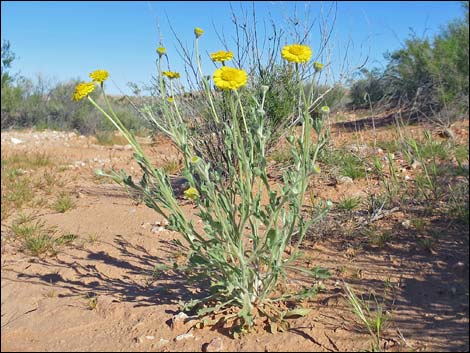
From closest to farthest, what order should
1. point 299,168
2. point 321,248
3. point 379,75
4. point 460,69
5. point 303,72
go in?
point 299,168 < point 321,248 < point 303,72 < point 460,69 < point 379,75

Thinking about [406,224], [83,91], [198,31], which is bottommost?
[406,224]

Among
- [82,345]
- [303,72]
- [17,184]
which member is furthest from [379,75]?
[82,345]

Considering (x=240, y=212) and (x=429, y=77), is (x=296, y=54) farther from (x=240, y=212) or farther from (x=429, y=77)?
(x=429, y=77)

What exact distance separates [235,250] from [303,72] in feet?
7.92

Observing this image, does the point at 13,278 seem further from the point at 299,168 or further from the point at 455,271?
the point at 455,271

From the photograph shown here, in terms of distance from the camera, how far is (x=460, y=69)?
21.8ft

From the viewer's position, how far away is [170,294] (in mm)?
2797

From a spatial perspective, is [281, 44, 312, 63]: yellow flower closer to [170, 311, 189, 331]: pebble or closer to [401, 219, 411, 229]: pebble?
[170, 311, 189, 331]: pebble

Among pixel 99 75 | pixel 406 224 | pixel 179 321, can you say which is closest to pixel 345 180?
pixel 406 224

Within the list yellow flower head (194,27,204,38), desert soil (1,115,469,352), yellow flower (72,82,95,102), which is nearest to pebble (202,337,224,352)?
desert soil (1,115,469,352)

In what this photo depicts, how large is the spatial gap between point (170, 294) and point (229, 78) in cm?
142

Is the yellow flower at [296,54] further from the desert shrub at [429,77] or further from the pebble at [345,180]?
the desert shrub at [429,77]

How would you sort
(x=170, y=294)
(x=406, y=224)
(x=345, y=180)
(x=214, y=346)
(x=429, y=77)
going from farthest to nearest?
1. (x=429, y=77)
2. (x=345, y=180)
3. (x=406, y=224)
4. (x=170, y=294)
5. (x=214, y=346)

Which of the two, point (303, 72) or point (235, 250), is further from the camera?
point (303, 72)
